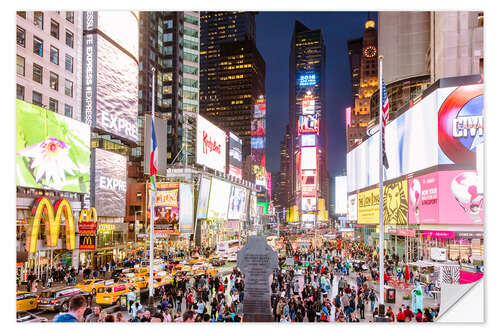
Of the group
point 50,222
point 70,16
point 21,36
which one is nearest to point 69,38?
point 70,16

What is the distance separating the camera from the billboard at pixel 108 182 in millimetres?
43987

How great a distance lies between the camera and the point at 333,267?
143ft

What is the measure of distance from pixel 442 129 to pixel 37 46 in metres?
34.2

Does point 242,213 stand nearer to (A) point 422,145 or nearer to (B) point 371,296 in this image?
(A) point 422,145

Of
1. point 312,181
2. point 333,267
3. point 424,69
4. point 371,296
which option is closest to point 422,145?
point 333,267

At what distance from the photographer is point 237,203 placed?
91.4 m

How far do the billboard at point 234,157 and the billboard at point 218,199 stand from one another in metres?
10.9

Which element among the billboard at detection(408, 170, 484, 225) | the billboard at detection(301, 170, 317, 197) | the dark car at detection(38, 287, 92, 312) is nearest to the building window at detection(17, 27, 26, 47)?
the dark car at detection(38, 287, 92, 312)

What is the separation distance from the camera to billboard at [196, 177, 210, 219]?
71062 mm

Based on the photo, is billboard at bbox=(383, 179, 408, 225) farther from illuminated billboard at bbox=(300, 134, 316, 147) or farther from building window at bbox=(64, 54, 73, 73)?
illuminated billboard at bbox=(300, 134, 316, 147)

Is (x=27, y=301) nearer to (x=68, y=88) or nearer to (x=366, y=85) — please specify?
(x=68, y=88)

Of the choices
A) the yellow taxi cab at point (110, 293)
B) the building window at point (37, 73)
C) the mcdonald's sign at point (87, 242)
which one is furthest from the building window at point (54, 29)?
the yellow taxi cab at point (110, 293)

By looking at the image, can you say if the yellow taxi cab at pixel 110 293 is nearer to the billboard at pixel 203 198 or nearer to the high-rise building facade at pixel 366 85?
the billboard at pixel 203 198
